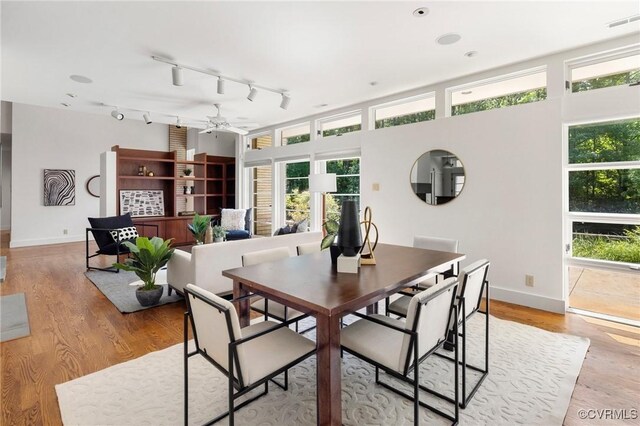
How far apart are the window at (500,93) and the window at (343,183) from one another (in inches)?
73.7

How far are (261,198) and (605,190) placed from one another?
251 inches

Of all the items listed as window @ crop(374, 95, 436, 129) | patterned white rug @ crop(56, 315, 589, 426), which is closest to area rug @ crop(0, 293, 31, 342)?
patterned white rug @ crop(56, 315, 589, 426)

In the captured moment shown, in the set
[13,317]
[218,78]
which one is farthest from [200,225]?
[13,317]

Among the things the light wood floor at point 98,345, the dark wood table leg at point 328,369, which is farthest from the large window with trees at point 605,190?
the dark wood table leg at point 328,369

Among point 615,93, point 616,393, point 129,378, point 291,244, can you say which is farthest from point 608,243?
point 129,378

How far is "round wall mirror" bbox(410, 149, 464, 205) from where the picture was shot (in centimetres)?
416

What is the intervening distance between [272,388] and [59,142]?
862 centimetres

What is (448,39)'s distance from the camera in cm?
315

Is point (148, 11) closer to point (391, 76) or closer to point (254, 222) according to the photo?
point (391, 76)

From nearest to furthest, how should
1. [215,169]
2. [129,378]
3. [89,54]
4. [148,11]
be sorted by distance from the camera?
[129,378], [148,11], [89,54], [215,169]

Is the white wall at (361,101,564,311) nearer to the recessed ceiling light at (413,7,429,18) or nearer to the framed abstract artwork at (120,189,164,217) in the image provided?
the recessed ceiling light at (413,7,429,18)

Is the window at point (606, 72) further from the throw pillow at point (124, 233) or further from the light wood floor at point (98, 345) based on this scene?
the throw pillow at point (124, 233)

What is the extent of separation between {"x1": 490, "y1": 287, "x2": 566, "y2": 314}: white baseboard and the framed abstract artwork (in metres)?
7.04

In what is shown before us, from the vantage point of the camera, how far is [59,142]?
767cm
